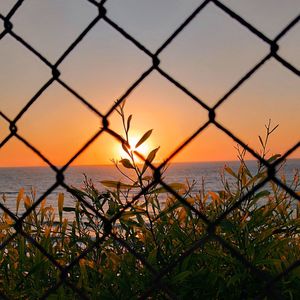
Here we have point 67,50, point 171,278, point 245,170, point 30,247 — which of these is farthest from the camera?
point 30,247

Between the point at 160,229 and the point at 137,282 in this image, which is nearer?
the point at 137,282

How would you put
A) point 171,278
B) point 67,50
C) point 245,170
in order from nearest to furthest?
point 67,50 < point 171,278 < point 245,170

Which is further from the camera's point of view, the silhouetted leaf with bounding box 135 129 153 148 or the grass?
the grass

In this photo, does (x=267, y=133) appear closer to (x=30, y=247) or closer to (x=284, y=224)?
(x=284, y=224)

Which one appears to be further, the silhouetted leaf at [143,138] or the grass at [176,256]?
the grass at [176,256]

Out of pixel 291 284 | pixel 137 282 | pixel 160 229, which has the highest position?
pixel 160 229

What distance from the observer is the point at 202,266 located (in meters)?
2.62

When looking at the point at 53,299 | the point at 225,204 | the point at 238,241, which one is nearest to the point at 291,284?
the point at 238,241

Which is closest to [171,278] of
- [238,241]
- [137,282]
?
[137,282]

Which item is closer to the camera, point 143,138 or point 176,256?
point 143,138

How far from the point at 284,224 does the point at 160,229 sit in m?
0.57

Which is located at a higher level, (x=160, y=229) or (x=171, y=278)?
(x=160, y=229)

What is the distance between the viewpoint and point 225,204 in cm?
277

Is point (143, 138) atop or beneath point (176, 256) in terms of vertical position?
atop
